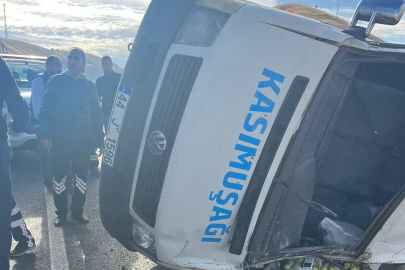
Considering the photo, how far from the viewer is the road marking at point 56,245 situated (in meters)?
3.56

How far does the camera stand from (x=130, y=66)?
9.11 feet

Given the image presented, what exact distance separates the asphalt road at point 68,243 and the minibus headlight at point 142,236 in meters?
0.61

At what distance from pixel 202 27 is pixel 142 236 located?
1521 mm

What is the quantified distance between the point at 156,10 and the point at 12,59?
5.90 m

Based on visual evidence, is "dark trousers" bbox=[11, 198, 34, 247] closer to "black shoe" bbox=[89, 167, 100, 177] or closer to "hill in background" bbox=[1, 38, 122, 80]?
"black shoe" bbox=[89, 167, 100, 177]

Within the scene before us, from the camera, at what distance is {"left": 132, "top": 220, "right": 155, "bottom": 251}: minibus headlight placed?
259cm

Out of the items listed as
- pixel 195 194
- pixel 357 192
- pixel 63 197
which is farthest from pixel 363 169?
pixel 63 197

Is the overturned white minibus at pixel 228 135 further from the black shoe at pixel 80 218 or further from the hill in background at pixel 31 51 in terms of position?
the hill in background at pixel 31 51

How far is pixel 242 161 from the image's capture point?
243 centimetres

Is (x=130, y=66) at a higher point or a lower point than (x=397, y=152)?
higher

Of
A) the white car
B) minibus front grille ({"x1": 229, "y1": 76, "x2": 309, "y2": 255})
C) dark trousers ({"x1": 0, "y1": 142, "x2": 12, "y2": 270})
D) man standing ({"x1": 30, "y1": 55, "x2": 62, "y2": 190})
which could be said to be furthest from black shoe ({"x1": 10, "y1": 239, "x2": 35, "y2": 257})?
the white car

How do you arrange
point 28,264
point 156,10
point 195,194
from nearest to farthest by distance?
1. point 195,194
2. point 156,10
3. point 28,264

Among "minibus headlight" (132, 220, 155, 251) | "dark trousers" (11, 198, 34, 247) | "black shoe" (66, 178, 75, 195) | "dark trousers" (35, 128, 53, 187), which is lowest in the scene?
"black shoe" (66, 178, 75, 195)

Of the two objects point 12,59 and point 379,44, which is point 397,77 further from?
point 12,59
